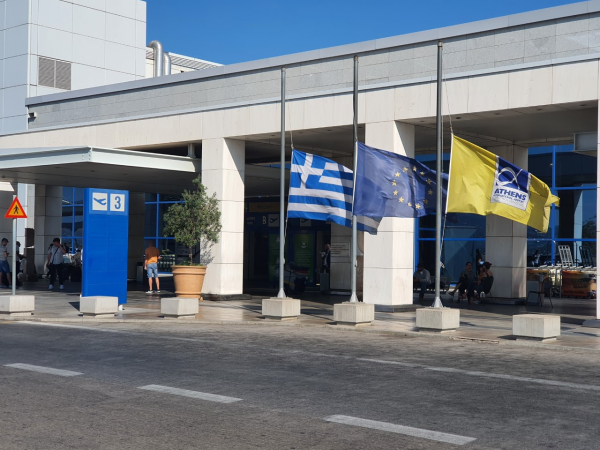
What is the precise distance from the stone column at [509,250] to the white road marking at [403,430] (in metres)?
18.6

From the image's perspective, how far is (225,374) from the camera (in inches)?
420

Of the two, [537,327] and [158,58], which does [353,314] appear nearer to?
[537,327]

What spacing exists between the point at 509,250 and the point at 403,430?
19.1 metres

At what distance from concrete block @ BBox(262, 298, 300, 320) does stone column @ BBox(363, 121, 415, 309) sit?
124 inches

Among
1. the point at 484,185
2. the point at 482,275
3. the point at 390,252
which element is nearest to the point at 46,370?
the point at 484,185

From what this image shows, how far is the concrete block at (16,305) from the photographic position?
19.5m

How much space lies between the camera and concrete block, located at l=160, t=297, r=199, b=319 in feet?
62.1

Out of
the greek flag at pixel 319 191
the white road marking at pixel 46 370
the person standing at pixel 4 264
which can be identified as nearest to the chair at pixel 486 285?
the greek flag at pixel 319 191

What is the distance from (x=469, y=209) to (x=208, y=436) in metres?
10.5

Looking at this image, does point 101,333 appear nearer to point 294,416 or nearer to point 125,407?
point 125,407

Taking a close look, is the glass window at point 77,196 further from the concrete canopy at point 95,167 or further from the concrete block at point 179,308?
the concrete block at point 179,308

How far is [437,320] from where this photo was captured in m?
16.3

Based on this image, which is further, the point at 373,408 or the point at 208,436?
the point at 373,408

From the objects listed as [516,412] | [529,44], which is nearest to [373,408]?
[516,412]
